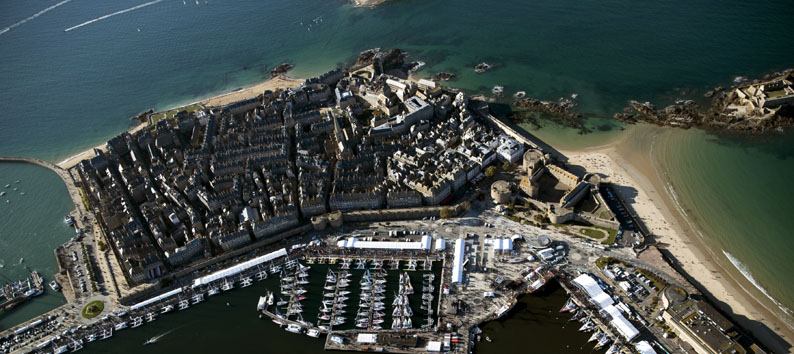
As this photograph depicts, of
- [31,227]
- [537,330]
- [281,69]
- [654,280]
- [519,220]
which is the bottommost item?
[537,330]

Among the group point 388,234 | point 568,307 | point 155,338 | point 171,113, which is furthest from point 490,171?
point 171,113

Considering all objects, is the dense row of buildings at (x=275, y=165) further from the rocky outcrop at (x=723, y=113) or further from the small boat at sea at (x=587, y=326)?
the rocky outcrop at (x=723, y=113)

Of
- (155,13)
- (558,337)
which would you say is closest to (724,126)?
(558,337)

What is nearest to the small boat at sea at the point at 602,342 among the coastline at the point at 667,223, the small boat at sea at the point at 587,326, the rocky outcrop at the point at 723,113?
the small boat at sea at the point at 587,326

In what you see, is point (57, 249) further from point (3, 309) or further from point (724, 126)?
point (724, 126)

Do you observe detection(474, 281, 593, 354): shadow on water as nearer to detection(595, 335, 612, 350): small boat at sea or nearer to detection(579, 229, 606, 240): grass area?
detection(595, 335, 612, 350): small boat at sea

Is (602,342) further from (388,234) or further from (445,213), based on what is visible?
(388,234)
